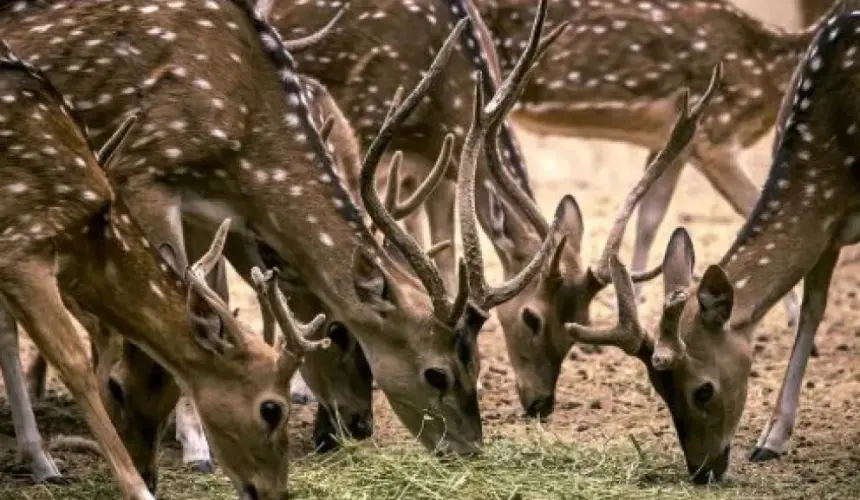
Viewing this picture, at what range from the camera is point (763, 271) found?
734cm

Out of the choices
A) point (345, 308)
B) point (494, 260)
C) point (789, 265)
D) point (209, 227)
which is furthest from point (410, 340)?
point (494, 260)

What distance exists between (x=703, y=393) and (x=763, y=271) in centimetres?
56

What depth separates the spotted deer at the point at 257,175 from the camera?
23.2 ft

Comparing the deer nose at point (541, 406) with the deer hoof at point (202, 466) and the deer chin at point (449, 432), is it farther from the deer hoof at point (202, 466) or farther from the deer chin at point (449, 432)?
the deer hoof at point (202, 466)

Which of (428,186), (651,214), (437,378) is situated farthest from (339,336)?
(651,214)

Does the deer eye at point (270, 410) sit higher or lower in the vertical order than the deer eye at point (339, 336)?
higher

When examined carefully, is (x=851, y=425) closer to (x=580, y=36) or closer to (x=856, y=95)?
(x=856, y=95)

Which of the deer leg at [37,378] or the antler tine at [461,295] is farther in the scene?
the deer leg at [37,378]

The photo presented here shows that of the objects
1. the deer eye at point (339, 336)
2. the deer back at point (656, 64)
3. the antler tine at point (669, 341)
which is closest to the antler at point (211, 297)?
the deer eye at point (339, 336)

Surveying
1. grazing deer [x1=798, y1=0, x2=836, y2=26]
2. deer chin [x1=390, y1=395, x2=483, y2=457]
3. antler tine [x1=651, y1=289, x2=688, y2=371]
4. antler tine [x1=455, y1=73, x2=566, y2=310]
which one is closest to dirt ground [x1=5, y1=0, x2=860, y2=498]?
deer chin [x1=390, y1=395, x2=483, y2=457]

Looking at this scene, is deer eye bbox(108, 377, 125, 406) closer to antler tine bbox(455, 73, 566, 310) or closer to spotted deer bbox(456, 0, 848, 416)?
antler tine bbox(455, 73, 566, 310)

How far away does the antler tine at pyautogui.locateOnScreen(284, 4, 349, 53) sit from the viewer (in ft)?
26.9

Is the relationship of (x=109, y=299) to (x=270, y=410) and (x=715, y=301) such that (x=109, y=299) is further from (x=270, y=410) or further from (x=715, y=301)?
(x=715, y=301)

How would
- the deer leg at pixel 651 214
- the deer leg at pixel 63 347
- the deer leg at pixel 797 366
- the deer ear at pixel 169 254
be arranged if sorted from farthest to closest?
the deer leg at pixel 651 214
the deer leg at pixel 797 366
the deer ear at pixel 169 254
the deer leg at pixel 63 347
